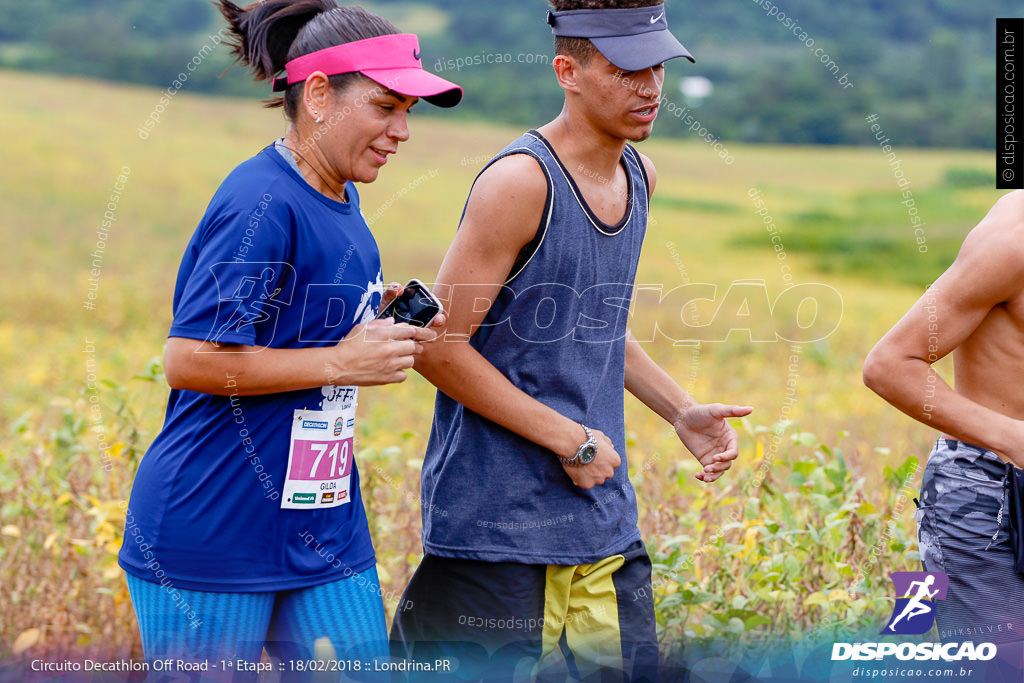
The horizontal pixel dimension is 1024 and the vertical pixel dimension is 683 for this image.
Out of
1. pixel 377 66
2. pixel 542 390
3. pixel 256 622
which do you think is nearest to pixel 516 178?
pixel 377 66

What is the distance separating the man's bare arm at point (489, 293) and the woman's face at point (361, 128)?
208 millimetres

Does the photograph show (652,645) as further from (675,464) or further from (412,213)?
(412,213)

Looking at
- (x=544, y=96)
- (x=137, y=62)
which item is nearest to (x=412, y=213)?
(x=544, y=96)

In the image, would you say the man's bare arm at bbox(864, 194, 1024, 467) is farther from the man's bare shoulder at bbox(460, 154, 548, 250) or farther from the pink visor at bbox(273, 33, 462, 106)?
the pink visor at bbox(273, 33, 462, 106)

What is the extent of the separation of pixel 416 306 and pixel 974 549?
131 cm

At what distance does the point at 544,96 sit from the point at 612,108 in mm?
34838

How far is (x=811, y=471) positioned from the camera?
3068 mm

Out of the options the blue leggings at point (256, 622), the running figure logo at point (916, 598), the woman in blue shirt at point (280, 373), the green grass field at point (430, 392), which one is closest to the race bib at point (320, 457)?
the woman in blue shirt at point (280, 373)

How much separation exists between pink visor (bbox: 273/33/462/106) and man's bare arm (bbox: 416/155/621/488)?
0.72ft

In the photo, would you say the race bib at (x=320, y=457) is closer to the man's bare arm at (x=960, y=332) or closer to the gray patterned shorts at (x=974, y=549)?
the man's bare arm at (x=960, y=332)

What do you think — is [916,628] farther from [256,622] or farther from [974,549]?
[256,622]

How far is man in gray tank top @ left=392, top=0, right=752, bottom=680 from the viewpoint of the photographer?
2080 mm

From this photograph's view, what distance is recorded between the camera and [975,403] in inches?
86.7

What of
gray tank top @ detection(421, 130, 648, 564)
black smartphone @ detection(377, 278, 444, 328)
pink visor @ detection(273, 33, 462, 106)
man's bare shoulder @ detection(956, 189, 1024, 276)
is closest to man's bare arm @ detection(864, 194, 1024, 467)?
man's bare shoulder @ detection(956, 189, 1024, 276)
